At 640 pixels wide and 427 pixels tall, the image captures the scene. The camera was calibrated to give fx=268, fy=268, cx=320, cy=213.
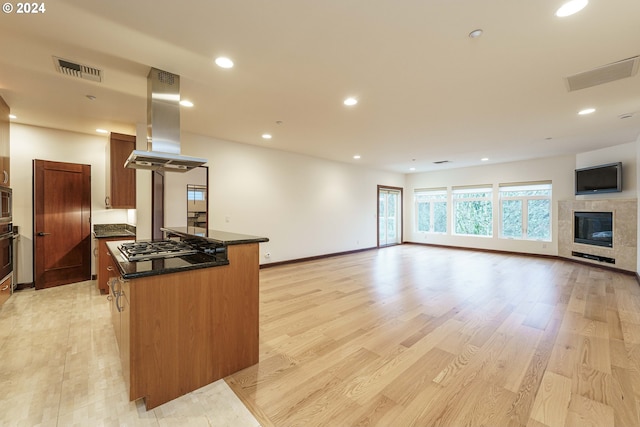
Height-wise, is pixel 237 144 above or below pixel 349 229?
above

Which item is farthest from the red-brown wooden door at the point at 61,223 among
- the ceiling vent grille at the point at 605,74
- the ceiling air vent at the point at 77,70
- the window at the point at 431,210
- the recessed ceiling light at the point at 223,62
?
the window at the point at 431,210

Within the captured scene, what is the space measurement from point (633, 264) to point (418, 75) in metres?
6.29

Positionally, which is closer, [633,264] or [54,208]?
[54,208]

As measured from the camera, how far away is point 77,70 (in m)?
2.68

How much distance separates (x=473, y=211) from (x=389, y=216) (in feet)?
8.82

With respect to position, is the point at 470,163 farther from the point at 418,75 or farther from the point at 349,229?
the point at 418,75

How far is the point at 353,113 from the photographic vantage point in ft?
12.8

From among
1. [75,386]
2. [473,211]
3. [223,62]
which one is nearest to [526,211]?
[473,211]

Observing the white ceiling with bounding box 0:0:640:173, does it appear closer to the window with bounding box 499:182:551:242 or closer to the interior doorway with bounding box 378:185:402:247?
the window with bounding box 499:182:551:242

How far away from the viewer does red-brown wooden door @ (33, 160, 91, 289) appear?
4418mm

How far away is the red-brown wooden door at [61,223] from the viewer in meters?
4.42

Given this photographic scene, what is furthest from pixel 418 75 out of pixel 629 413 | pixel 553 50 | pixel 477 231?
pixel 477 231

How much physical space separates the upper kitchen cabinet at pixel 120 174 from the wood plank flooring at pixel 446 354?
2.67 meters

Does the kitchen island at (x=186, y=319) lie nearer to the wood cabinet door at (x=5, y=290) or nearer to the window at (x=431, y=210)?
the wood cabinet door at (x=5, y=290)
